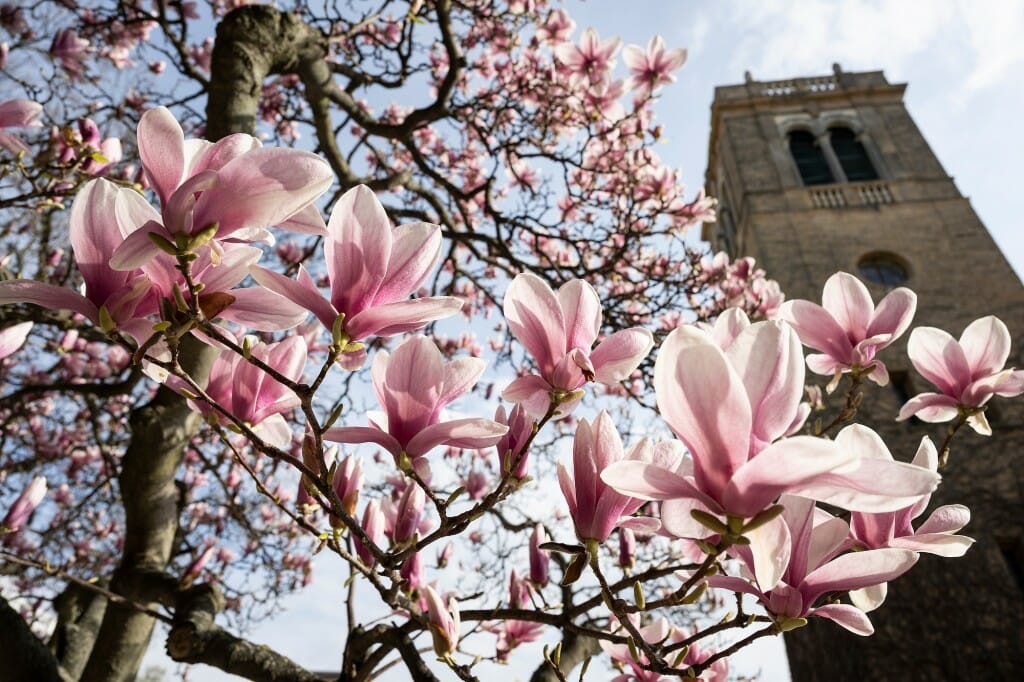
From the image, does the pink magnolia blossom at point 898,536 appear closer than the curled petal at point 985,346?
Yes

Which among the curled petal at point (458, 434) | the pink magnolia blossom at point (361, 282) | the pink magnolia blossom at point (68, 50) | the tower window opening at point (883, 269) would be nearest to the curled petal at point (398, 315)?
the pink magnolia blossom at point (361, 282)

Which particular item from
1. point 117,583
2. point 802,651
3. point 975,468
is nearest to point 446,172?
point 117,583

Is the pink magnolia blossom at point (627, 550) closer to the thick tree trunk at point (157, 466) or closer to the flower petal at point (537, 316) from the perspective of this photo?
the flower petal at point (537, 316)

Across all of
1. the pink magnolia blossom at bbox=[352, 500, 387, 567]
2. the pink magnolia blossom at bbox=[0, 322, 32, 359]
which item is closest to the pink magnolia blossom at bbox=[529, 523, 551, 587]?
the pink magnolia blossom at bbox=[352, 500, 387, 567]

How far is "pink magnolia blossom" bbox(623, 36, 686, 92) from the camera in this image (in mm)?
3373

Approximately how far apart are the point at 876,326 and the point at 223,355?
1.17 m

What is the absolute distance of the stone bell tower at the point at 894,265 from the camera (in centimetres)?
858

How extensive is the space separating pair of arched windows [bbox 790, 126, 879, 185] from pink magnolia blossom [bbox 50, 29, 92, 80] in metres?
14.9

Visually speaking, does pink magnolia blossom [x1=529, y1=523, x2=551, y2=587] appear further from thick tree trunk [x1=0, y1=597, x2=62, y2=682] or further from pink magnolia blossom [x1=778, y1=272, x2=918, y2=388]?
thick tree trunk [x1=0, y1=597, x2=62, y2=682]

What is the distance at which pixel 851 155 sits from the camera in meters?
15.6

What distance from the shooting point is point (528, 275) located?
2.61 ft

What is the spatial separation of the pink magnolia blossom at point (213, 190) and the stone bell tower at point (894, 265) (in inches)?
403

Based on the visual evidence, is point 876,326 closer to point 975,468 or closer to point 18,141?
point 18,141

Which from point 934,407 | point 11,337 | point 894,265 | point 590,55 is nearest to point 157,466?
point 11,337
